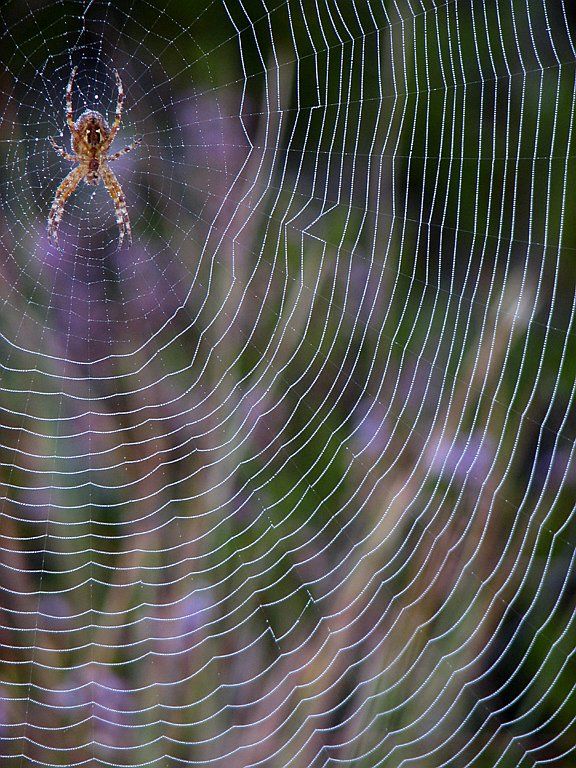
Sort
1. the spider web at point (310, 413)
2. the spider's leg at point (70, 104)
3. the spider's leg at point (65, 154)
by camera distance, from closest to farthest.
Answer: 1. the spider web at point (310, 413)
2. the spider's leg at point (70, 104)
3. the spider's leg at point (65, 154)

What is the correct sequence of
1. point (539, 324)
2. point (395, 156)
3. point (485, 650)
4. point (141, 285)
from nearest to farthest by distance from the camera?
point (485, 650) < point (539, 324) < point (395, 156) < point (141, 285)

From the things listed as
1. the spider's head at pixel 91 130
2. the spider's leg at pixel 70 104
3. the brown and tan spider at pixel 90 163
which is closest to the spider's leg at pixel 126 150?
the brown and tan spider at pixel 90 163

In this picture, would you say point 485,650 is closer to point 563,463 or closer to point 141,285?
point 563,463

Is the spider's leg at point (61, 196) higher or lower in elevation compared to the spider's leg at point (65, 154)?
lower

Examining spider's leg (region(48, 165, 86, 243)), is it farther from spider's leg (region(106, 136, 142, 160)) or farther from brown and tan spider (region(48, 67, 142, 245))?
spider's leg (region(106, 136, 142, 160))

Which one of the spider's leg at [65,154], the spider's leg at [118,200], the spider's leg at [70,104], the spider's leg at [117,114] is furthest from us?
the spider's leg at [118,200]

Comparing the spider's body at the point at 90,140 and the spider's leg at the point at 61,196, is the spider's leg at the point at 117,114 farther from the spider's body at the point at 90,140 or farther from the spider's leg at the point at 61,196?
the spider's leg at the point at 61,196

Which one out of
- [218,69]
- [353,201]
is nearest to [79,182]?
[218,69]

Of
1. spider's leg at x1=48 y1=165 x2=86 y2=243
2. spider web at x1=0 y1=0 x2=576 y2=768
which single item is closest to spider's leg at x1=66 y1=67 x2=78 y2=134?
spider web at x1=0 y1=0 x2=576 y2=768
